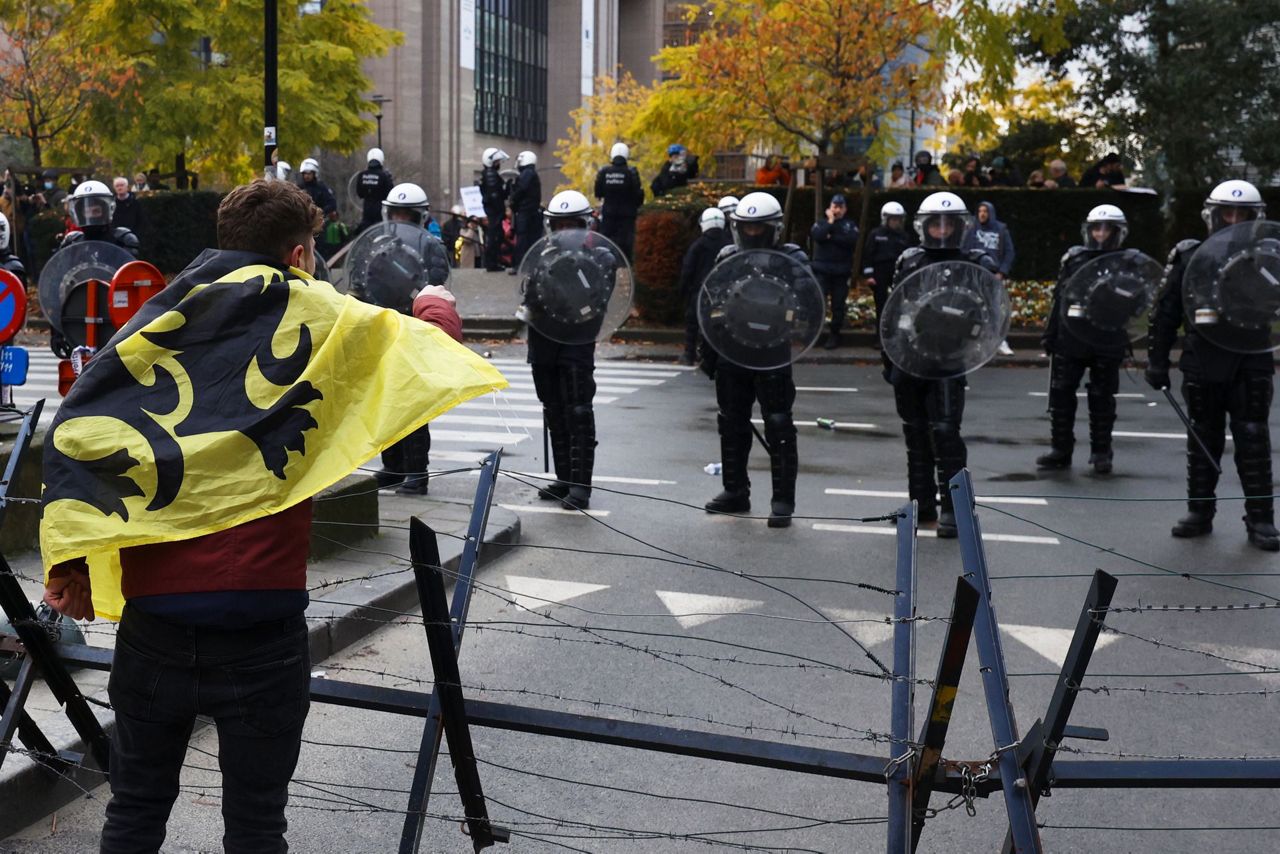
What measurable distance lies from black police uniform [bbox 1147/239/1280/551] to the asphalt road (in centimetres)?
23

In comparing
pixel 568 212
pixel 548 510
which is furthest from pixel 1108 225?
pixel 548 510

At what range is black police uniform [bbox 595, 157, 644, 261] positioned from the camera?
2156cm

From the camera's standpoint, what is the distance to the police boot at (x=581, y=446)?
9.33 metres

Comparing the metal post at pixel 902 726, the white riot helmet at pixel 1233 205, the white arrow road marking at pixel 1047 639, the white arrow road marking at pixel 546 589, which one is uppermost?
the white riot helmet at pixel 1233 205

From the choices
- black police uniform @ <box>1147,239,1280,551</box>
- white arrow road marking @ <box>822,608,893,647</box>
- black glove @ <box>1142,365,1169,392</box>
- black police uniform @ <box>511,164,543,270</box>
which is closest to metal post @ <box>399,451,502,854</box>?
white arrow road marking @ <box>822,608,893,647</box>

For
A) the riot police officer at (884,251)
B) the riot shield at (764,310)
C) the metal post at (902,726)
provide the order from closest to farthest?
the metal post at (902,726), the riot shield at (764,310), the riot police officer at (884,251)

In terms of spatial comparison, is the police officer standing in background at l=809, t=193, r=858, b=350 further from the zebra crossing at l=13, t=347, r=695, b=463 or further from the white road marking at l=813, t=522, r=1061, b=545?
the white road marking at l=813, t=522, r=1061, b=545

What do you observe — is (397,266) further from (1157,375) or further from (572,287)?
(1157,375)

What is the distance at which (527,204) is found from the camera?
2294 cm

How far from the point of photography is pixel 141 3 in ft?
93.8

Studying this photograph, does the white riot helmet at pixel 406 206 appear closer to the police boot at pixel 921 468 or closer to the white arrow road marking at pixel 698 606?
the police boot at pixel 921 468

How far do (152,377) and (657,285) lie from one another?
18.6 metres

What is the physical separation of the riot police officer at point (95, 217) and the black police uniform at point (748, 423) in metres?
4.79

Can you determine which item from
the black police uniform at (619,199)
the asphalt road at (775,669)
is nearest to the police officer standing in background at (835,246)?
the black police uniform at (619,199)
